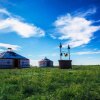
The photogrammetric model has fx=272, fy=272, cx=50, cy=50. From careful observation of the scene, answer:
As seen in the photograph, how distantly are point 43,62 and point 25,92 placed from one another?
186 feet

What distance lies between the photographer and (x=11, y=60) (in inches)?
2109

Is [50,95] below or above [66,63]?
below

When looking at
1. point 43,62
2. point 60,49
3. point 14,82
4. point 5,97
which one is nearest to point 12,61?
point 60,49

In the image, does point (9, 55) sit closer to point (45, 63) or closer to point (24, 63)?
point (24, 63)

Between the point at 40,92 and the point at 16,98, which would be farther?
the point at 40,92

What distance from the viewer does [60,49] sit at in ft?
156

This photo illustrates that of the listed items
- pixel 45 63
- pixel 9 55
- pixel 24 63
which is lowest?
pixel 24 63

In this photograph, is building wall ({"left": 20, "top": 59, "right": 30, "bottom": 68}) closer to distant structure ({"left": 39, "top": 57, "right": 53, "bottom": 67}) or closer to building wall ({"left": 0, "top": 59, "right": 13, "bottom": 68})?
building wall ({"left": 0, "top": 59, "right": 13, "bottom": 68})

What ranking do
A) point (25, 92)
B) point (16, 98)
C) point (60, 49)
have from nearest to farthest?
point (16, 98), point (25, 92), point (60, 49)

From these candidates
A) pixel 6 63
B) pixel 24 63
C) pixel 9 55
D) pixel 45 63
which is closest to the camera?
pixel 6 63

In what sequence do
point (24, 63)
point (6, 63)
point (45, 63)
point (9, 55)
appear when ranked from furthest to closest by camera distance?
1. point (45, 63)
2. point (24, 63)
3. point (9, 55)
4. point (6, 63)

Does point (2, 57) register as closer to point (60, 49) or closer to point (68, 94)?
point (60, 49)

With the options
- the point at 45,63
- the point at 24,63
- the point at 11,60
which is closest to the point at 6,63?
the point at 11,60

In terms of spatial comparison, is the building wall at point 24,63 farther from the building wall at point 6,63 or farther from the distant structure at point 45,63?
the distant structure at point 45,63
